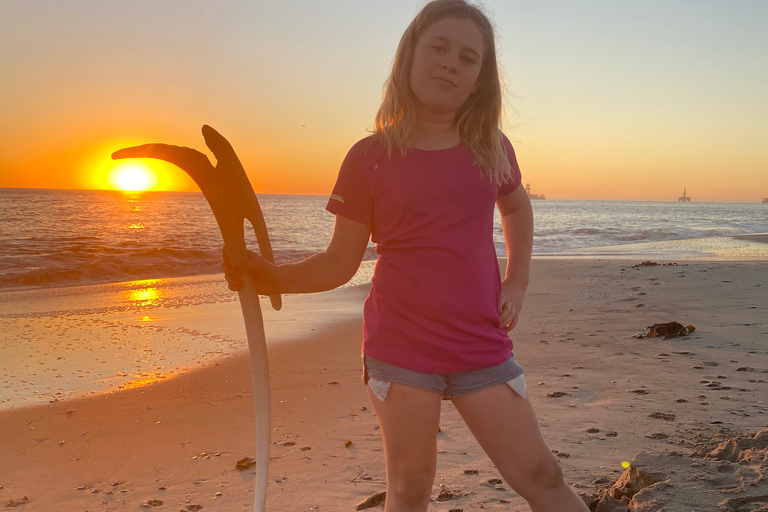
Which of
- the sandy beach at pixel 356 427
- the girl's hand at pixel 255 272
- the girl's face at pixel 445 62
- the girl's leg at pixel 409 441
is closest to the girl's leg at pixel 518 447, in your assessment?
the girl's leg at pixel 409 441

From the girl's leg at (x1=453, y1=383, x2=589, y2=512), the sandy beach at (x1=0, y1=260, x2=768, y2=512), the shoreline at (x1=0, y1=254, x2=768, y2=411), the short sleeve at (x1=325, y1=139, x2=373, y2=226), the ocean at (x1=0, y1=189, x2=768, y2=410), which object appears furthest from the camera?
the ocean at (x1=0, y1=189, x2=768, y2=410)

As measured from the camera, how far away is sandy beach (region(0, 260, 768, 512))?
2723 mm

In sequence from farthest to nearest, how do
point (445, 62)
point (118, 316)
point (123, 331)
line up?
1. point (118, 316)
2. point (123, 331)
3. point (445, 62)

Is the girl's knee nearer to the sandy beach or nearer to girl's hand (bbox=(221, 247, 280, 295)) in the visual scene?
girl's hand (bbox=(221, 247, 280, 295))

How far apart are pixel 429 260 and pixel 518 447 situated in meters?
0.54

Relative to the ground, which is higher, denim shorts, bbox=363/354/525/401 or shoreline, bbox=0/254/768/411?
denim shorts, bbox=363/354/525/401

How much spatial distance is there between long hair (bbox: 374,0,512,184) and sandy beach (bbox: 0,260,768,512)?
154 cm

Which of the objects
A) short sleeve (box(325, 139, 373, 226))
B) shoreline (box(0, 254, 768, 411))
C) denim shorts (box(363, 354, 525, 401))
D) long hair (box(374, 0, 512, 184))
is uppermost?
long hair (box(374, 0, 512, 184))

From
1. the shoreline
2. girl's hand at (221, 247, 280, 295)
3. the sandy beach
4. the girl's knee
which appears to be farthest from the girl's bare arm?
the shoreline

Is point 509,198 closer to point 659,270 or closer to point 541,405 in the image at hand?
point 541,405

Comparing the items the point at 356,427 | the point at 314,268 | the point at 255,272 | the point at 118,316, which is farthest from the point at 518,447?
the point at 118,316

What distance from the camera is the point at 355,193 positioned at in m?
1.74

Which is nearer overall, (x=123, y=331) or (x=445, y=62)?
(x=445, y=62)

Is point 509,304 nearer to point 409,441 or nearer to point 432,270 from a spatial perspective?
point 432,270
